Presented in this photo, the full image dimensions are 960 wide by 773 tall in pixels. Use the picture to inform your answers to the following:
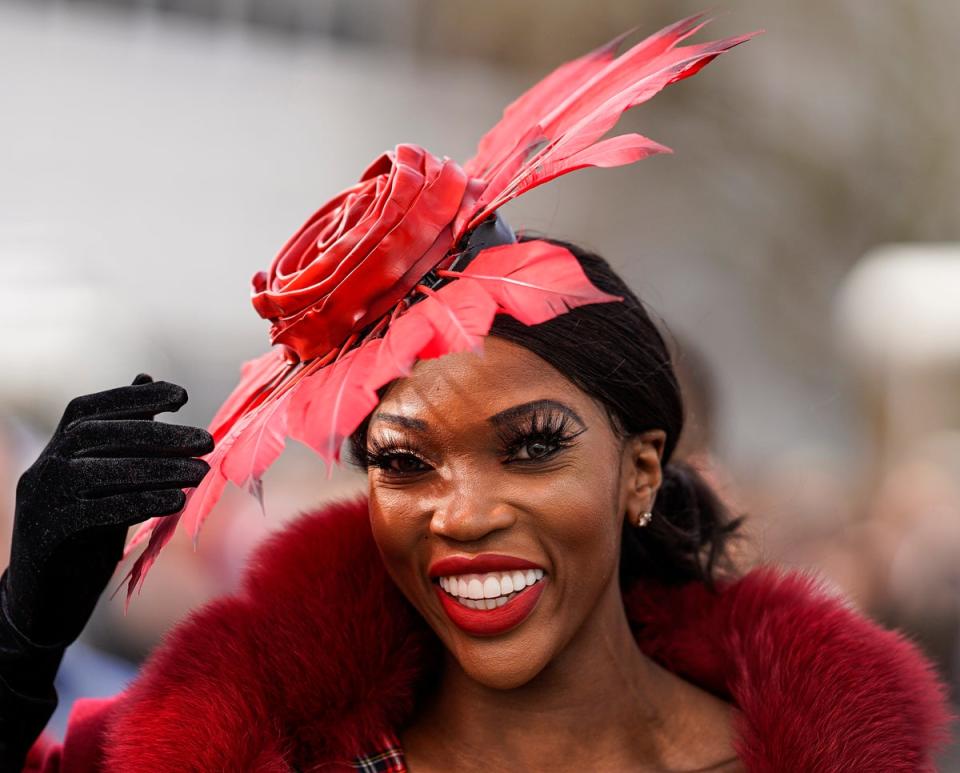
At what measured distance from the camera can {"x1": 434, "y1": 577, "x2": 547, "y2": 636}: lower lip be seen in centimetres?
193

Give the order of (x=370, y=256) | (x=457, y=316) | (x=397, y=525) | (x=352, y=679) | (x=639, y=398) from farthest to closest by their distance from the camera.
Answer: (x=352, y=679), (x=639, y=398), (x=397, y=525), (x=370, y=256), (x=457, y=316)

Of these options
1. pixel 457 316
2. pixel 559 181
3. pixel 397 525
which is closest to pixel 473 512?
pixel 397 525

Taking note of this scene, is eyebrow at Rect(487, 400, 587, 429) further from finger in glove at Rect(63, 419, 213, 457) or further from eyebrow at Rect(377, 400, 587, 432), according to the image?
finger in glove at Rect(63, 419, 213, 457)

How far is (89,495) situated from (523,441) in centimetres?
61

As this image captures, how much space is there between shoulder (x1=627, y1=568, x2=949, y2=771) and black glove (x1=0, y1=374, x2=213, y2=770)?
37.5 inches

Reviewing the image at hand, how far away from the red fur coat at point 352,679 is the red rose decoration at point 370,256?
0.48 m

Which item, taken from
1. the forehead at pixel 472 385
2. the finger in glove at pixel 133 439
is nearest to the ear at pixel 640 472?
the forehead at pixel 472 385

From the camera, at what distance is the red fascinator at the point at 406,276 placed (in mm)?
1691

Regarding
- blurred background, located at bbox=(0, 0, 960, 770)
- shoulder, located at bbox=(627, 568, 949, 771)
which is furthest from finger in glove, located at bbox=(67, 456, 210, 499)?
blurred background, located at bbox=(0, 0, 960, 770)

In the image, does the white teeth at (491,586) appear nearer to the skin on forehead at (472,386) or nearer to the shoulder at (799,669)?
the skin on forehead at (472,386)

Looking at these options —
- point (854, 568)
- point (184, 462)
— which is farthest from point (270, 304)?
point (854, 568)

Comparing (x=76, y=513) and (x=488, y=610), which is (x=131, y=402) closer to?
(x=76, y=513)

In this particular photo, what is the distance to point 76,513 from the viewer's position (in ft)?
6.39

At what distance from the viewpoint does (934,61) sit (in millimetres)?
9086
